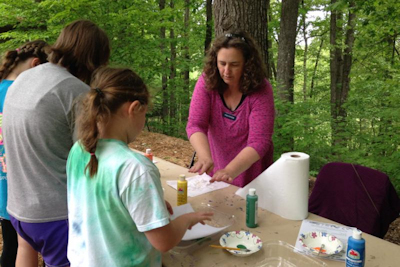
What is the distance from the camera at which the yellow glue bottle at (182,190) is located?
1.86m

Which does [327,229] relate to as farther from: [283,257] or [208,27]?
[208,27]

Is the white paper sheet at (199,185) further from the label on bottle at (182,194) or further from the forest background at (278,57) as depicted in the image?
the forest background at (278,57)

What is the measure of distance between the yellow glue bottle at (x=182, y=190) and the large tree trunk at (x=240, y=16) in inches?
84.8

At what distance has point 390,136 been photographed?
492 centimetres

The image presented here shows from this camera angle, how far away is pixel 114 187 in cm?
100

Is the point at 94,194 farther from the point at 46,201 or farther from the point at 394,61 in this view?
the point at 394,61

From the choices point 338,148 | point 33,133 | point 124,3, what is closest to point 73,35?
point 33,133

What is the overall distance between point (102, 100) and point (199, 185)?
50.5 inches

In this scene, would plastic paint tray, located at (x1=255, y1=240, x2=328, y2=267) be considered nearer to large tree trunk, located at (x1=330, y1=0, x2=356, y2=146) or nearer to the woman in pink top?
the woman in pink top

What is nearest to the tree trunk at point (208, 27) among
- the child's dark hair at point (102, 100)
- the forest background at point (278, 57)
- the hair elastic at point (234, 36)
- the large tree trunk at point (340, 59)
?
the forest background at point (278, 57)

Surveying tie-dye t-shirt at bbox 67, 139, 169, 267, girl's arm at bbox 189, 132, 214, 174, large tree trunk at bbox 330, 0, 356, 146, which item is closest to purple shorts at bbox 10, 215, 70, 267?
tie-dye t-shirt at bbox 67, 139, 169, 267

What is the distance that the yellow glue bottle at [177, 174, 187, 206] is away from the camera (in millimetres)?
1858

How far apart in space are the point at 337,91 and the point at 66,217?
10121 mm

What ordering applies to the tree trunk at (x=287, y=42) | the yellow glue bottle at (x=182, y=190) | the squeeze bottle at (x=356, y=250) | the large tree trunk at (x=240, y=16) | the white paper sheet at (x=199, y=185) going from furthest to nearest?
the tree trunk at (x=287, y=42)
the large tree trunk at (x=240, y=16)
the white paper sheet at (x=199, y=185)
the yellow glue bottle at (x=182, y=190)
the squeeze bottle at (x=356, y=250)
